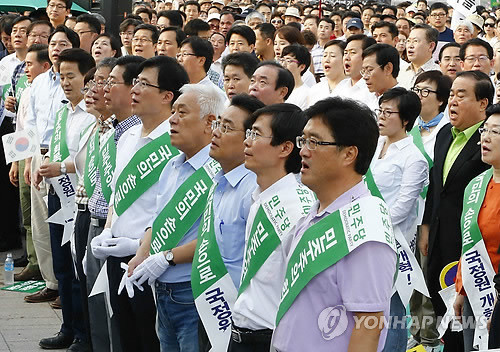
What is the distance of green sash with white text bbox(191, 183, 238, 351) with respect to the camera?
14.1 feet

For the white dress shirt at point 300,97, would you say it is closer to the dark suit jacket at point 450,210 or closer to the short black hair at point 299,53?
the short black hair at point 299,53

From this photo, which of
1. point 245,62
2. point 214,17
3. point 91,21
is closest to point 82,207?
point 245,62

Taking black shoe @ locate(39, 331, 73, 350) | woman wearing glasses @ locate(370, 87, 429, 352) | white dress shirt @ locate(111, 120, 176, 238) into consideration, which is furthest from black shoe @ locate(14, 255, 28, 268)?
woman wearing glasses @ locate(370, 87, 429, 352)

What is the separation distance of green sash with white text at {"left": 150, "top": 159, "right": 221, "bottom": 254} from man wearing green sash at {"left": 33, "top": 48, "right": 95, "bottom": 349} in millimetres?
2028

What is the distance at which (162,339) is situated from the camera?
4.82 metres

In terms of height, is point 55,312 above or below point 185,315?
below

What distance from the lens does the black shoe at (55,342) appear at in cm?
676

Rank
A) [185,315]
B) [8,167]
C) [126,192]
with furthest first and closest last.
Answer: [8,167], [126,192], [185,315]

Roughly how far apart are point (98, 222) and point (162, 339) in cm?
116

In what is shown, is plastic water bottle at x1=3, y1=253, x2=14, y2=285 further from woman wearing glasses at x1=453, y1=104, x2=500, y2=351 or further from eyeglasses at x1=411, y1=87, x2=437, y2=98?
woman wearing glasses at x1=453, y1=104, x2=500, y2=351

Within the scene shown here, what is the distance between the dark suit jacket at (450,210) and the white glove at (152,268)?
2.38 meters

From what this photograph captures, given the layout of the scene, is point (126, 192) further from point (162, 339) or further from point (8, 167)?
point (8, 167)

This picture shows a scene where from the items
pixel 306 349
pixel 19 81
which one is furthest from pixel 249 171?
pixel 19 81

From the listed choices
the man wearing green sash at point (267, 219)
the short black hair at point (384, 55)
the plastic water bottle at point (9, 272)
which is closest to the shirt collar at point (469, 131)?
the short black hair at point (384, 55)
